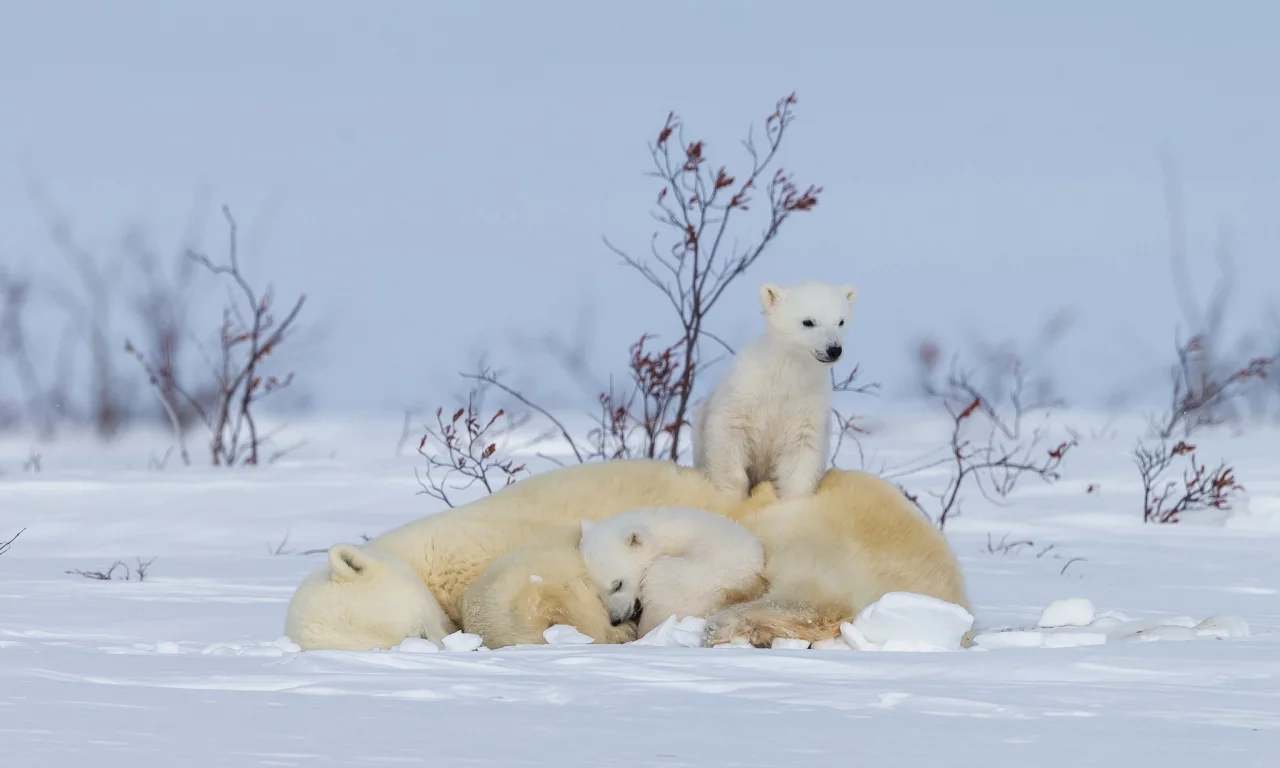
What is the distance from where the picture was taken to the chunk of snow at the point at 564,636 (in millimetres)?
3676

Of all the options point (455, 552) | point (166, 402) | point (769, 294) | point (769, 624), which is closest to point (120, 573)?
point (455, 552)

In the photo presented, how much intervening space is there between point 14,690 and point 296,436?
13.5m

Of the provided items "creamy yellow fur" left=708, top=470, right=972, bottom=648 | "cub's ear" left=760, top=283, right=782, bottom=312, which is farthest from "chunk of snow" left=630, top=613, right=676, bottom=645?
"cub's ear" left=760, top=283, right=782, bottom=312

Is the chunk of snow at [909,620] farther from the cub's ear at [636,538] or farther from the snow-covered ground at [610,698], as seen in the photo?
the cub's ear at [636,538]

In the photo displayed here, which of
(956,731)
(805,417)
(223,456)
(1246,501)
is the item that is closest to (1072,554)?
(1246,501)

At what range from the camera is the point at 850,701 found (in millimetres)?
2811

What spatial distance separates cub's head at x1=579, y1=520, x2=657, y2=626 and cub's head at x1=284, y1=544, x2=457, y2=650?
0.45 meters

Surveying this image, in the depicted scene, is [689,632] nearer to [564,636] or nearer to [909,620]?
[564,636]

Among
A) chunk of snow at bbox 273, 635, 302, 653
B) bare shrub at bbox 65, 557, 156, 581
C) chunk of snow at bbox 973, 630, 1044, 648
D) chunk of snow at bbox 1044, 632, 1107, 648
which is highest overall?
chunk of snow at bbox 273, 635, 302, 653

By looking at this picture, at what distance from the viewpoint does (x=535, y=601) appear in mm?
3777

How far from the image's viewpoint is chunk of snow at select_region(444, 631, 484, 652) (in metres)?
3.71

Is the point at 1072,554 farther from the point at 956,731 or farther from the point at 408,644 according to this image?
the point at 956,731

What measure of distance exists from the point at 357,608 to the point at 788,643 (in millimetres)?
1081

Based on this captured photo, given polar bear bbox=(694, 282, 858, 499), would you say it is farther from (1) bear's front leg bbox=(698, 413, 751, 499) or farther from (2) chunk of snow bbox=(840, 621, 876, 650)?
(2) chunk of snow bbox=(840, 621, 876, 650)
